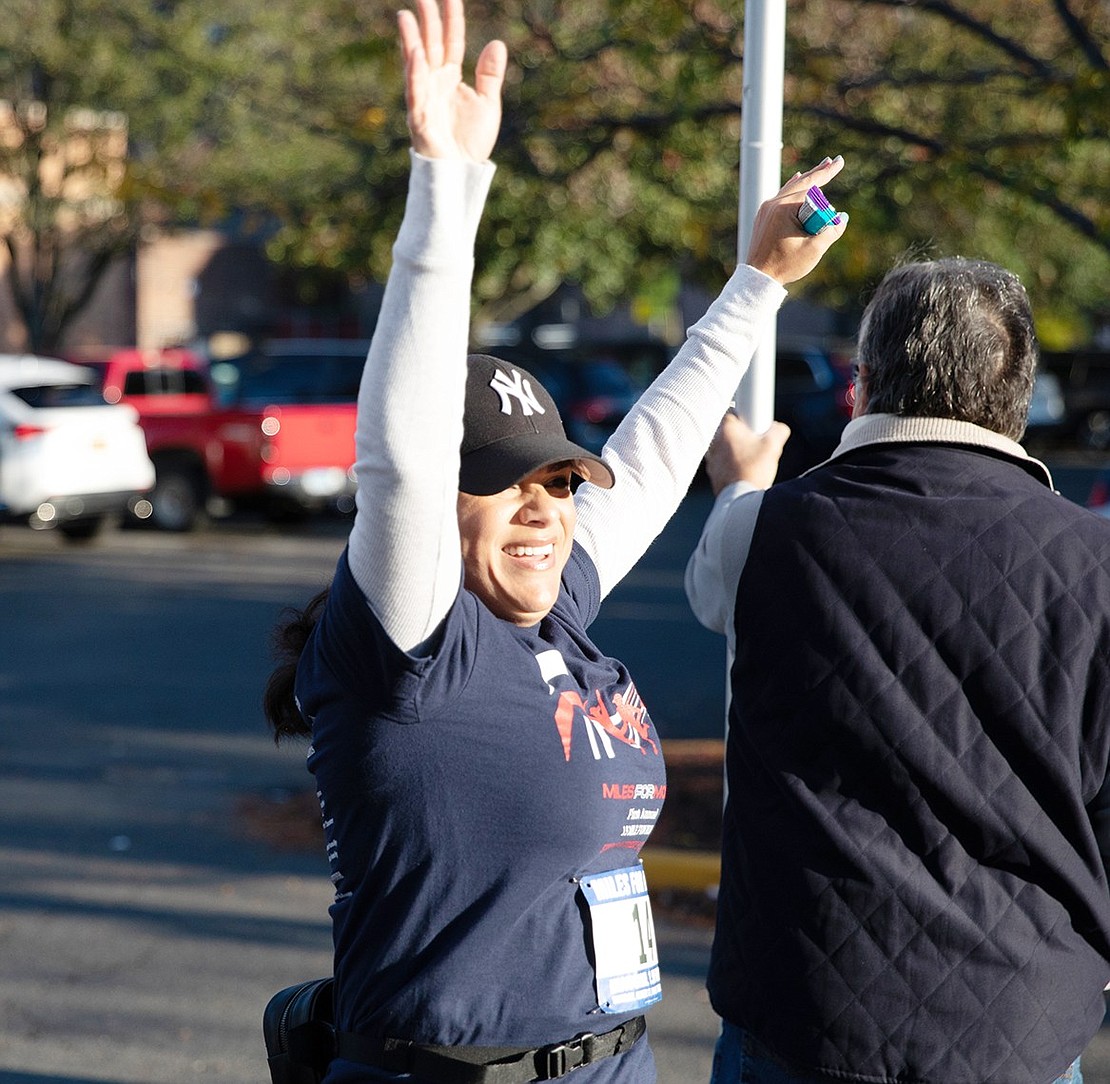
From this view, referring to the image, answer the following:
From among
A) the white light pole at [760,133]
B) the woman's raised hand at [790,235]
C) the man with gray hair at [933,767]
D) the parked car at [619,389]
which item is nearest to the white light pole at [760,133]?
the white light pole at [760,133]

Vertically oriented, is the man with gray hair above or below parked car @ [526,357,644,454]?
above

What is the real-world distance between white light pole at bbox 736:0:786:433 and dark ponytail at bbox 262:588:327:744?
1.55m

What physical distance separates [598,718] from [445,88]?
0.84 m

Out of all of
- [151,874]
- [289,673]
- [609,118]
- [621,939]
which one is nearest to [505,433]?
[289,673]

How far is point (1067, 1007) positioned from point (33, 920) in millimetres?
4453

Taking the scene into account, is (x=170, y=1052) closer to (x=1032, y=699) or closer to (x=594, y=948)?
(x=594, y=948)

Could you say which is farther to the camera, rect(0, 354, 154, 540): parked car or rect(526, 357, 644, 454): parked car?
rect(526, 357, 644, 454): parked car

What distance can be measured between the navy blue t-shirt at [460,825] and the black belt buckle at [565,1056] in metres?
0.01

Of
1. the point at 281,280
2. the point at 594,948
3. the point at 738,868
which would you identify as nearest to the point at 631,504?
the point at 738,868

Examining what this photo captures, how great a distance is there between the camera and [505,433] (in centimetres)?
213

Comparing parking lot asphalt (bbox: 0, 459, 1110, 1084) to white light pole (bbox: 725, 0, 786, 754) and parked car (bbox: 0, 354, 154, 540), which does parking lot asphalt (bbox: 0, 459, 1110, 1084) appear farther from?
parked car (bbox: 0, 354, 154, 540)

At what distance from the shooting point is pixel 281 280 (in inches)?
1671

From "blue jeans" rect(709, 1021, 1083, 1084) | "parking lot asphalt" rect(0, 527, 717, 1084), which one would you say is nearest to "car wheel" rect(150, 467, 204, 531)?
"parking lot asphalt" rect(0, 527, 717, 1084)

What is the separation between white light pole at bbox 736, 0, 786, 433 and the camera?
140 inches
